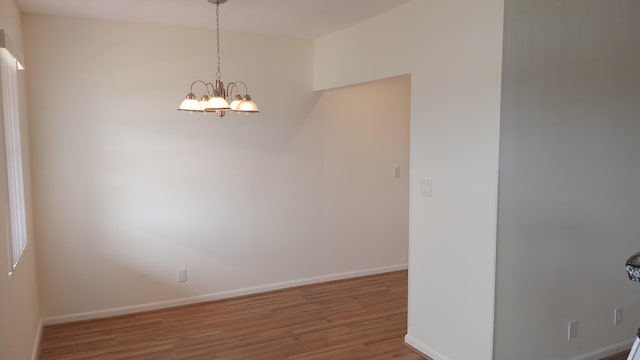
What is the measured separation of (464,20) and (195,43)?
2.53 m

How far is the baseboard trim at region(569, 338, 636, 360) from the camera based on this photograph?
127 inches

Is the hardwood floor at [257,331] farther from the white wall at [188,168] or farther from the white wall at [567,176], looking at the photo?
the white wall at [567,176]

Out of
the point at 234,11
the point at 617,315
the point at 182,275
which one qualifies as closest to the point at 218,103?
the point at 234,11

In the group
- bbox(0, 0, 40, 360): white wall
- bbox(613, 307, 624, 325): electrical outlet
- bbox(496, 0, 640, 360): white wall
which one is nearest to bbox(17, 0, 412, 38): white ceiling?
bbox(0, 0, 40, 360): white wall

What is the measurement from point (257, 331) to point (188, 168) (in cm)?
167

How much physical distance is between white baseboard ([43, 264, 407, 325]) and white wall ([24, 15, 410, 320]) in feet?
0.12

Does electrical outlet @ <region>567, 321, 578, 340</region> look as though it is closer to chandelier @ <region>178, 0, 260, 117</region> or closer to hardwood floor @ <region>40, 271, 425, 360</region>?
hardwood floor @ <region>40, 271, 425, 360</region>

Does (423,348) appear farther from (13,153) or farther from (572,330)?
(13,153)

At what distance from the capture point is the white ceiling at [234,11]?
11.2ft

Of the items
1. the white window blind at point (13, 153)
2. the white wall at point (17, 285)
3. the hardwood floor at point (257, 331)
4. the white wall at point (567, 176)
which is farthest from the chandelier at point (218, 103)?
the hardwood floor at point (257, 331)

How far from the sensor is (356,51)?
4113 millimetres

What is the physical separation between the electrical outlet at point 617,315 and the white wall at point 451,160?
3.96ft

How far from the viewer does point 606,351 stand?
3299mm

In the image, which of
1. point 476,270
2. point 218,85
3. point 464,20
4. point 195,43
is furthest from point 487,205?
point 195,43
